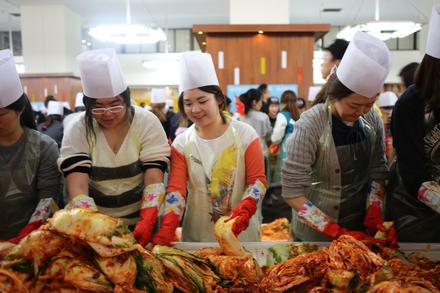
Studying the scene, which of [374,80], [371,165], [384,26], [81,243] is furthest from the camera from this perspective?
[384,26]

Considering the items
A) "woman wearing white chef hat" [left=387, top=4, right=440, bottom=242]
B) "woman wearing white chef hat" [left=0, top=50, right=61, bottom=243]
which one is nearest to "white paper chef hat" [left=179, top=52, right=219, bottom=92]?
"woman wearing white chef hat" [left=0, top=50, right=61, bottom=243]

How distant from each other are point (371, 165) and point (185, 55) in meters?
0.99

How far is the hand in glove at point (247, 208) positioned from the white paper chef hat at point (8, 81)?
99 cm

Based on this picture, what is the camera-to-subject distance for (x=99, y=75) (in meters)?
1.72

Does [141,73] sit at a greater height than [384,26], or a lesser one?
lesser

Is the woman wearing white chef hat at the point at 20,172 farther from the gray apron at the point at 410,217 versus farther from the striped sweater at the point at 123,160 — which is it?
the gray apron at the point at 410,217

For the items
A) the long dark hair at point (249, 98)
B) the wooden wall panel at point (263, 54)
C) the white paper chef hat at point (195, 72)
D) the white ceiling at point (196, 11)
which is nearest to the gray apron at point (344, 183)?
the white paper chef hat at point (195, 72)

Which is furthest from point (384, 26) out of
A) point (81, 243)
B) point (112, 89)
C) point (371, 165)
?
point (81, 243)

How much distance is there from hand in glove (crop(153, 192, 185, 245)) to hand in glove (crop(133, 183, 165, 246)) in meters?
0.04

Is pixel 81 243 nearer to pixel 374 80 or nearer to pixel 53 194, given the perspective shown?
pixel 53 194

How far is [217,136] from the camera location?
1.99 m

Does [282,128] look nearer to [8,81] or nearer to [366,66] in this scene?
[366,66]

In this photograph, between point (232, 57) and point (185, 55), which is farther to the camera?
point (232, 57)

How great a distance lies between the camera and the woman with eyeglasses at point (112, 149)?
1730mm
